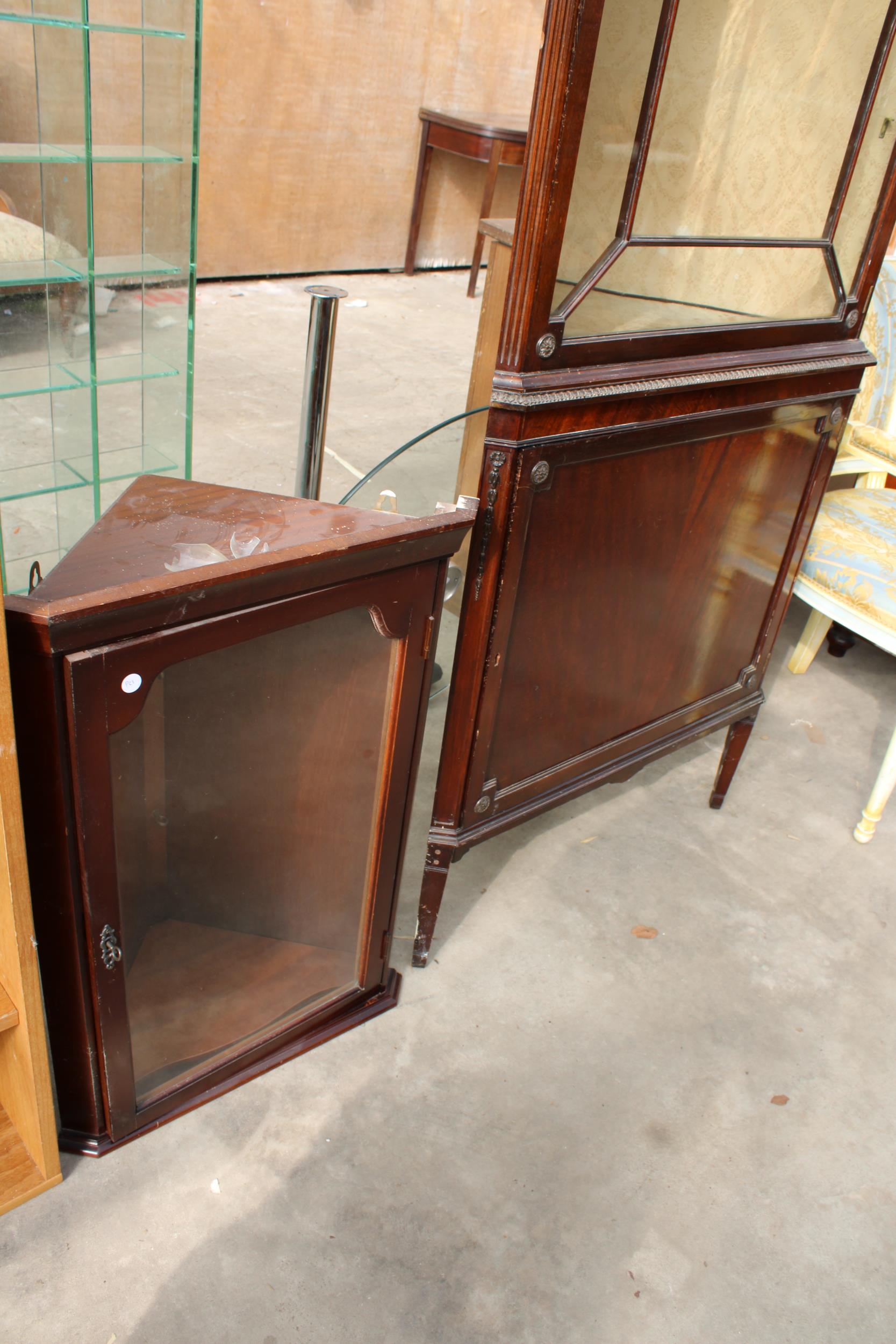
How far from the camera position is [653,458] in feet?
4.85

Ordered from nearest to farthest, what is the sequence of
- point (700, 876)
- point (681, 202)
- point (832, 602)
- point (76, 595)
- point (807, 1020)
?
1. point (76, 595)
2. point (681, 202)
3. point (807, 1020)
4. point (700, 876)
5. point (832, 602)

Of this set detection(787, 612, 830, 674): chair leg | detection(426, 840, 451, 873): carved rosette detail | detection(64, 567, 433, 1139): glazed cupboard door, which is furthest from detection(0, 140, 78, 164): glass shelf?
detection(787, 612, 830, 674): chair leg

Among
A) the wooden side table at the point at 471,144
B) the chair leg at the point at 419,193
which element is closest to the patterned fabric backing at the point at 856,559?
the wooden side table at the point at 471,144

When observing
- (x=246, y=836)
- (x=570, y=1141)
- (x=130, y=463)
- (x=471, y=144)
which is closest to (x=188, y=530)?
(x=246, y=836)

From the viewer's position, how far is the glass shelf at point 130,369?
2.58m

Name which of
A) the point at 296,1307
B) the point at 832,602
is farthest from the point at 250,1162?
the point at 832,602

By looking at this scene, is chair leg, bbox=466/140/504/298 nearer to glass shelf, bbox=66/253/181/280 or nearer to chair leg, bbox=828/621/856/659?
glass shelf, bbox=66/253/181/280

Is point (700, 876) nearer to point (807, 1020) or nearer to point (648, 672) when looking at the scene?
point (807, 1020)

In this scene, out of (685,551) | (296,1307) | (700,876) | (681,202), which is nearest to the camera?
(296,1307)

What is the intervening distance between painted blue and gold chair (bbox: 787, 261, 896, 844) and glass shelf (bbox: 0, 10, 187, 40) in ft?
5.63

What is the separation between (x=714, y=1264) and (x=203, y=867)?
0.86 metres

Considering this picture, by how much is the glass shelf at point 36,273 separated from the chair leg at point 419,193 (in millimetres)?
3478

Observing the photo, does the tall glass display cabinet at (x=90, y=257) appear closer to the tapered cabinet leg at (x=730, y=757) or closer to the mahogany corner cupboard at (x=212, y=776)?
the mahogany corner cupboard at (x=212, y=776)

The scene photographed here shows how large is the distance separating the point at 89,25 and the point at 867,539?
6.27 ft
